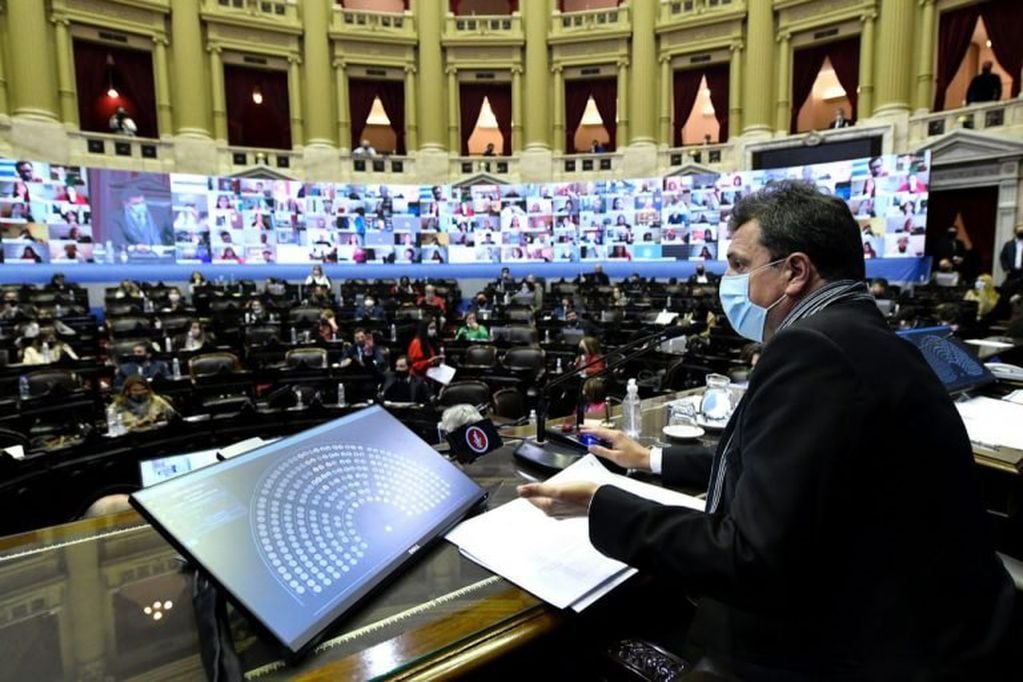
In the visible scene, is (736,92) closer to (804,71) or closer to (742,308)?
(804,71)

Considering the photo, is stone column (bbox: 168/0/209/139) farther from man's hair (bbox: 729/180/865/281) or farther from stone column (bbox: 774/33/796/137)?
man's hair (bbox: 729/180/865/281)

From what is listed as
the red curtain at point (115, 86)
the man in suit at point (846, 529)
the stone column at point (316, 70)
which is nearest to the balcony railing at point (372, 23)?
the stone column at point (316, 70)

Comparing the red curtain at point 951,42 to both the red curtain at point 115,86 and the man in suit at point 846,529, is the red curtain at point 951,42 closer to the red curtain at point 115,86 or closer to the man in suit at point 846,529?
the man in suit at point 846,529

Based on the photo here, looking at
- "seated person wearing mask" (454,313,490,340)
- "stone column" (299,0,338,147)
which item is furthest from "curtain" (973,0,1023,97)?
"stone column" (299,0,338,147)

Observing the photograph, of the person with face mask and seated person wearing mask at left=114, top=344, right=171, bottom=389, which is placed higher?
the person with face mask

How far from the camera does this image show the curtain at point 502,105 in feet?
68.5

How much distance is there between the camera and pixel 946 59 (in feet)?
51.7

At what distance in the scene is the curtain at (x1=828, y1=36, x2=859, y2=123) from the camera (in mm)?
17219

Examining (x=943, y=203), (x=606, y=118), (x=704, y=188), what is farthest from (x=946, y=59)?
(x=606, y=118)

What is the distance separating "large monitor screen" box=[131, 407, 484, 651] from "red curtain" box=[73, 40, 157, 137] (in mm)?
19743

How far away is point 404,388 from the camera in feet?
21.6

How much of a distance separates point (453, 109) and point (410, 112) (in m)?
1.43

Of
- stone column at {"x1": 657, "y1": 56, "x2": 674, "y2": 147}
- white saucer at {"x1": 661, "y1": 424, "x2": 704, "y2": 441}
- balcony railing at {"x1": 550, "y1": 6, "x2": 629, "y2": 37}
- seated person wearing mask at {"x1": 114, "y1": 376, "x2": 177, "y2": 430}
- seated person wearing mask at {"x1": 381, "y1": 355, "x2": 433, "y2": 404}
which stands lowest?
seated person wearing mask at {"x1": 381, "y1": 355, "x2": 433, "y2": 404}

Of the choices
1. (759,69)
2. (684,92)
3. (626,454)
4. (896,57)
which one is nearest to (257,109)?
(684,92)
